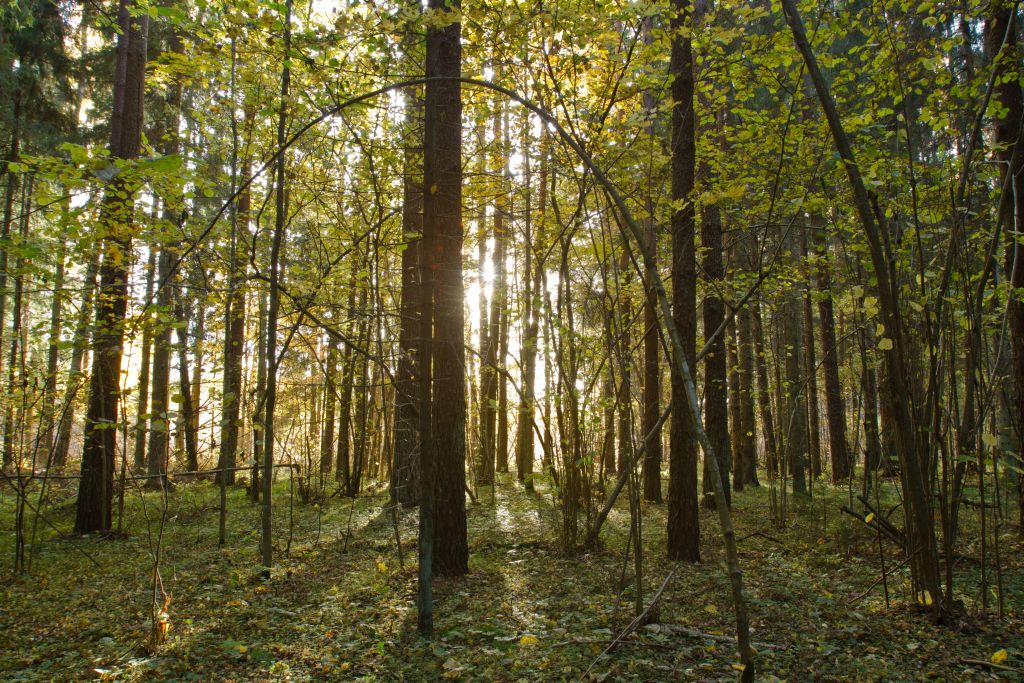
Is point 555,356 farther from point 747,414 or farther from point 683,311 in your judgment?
point 747,414

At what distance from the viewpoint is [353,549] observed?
6.37 meters

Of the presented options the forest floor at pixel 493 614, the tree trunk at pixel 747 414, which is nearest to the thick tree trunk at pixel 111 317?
the forest floor at pixel 493 614

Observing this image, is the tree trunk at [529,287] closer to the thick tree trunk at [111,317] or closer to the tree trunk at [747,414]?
the thick tree trunk at [111,317]

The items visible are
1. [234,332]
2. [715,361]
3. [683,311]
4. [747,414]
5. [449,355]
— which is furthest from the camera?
[234,332]

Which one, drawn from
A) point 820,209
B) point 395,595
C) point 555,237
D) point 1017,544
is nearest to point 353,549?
point 395,595

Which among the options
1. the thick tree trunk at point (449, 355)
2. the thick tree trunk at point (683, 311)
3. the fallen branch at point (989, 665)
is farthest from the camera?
the thick tree trunk at point (683, 311)

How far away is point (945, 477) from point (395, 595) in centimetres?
405

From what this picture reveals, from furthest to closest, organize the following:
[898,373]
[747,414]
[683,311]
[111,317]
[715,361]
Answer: [747,414] → [715,361] → [111,317] → [683,311] → [898,373]

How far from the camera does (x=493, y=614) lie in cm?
416

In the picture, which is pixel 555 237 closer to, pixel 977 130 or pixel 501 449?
pixel 977 130

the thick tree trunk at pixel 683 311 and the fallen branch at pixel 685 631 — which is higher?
the thick tree trunk at pixel 683 311

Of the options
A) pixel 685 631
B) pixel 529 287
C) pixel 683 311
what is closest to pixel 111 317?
pixel 529 287

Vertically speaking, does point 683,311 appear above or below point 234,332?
below

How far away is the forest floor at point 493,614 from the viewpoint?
322 cm
